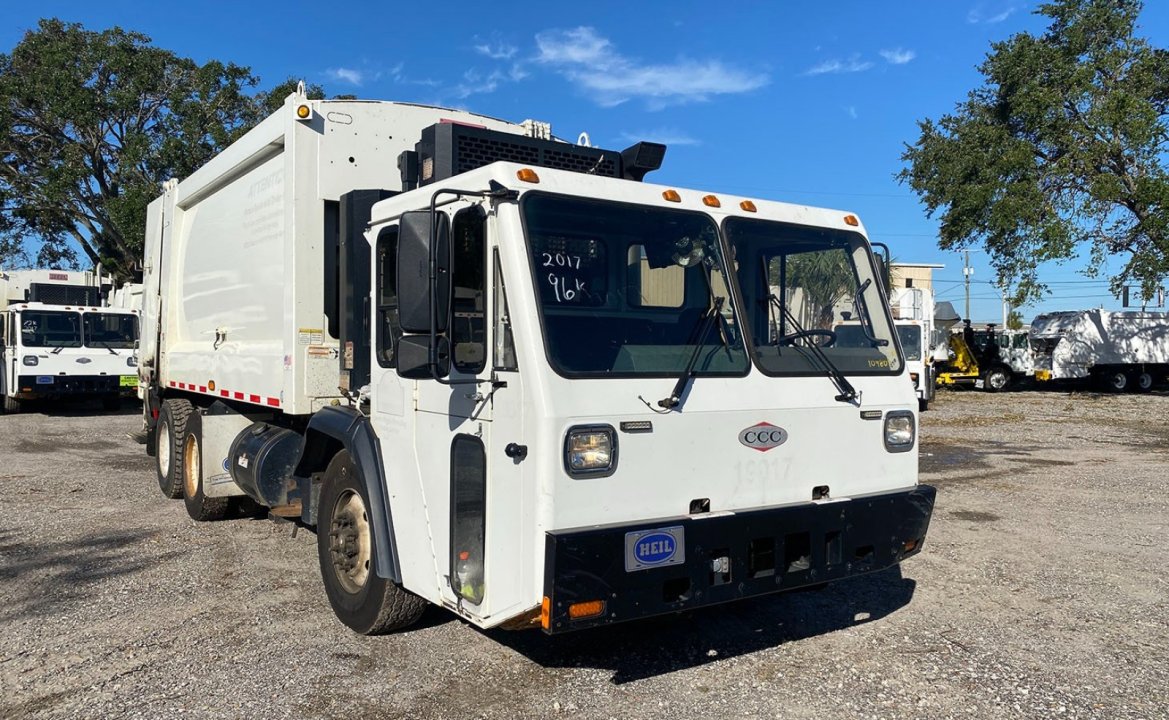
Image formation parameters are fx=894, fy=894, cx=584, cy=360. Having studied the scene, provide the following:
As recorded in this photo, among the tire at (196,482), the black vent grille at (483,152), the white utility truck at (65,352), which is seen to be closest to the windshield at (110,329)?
the white utility truck at (65,352)

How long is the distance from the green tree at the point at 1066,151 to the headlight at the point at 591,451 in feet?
83.7

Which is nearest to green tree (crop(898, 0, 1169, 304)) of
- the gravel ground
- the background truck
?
the background truck

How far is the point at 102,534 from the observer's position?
7.67 metres

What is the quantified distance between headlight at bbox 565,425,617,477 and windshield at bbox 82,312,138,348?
57.7 feet

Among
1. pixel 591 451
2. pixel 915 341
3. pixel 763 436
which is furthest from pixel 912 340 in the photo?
pixel 591 451

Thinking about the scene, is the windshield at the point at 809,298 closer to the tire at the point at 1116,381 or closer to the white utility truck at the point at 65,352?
the white utility truck at the point at 65,352

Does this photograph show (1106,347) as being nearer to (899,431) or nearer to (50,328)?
(899,431)

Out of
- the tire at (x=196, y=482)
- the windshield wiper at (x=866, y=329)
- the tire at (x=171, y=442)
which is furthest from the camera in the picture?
the tire at (x=171, y=442)

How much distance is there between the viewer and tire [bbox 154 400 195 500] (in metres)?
8.61

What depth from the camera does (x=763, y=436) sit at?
418cm

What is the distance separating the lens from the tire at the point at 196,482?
310 inches

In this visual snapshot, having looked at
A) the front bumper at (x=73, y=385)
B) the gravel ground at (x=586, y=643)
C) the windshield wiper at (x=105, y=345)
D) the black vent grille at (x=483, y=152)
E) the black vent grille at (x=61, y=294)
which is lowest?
the gravel ground at (x=586, y=643)

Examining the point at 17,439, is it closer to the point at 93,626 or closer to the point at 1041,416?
the point at 93,626

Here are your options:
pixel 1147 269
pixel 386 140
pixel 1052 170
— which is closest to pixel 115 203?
pixel 386 140
